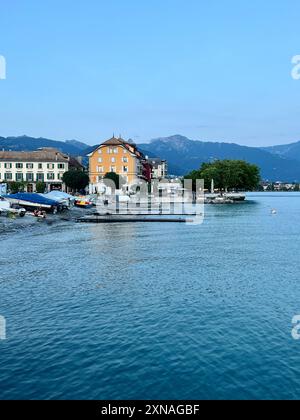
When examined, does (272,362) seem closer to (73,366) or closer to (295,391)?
(295,391)

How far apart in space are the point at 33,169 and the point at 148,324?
124 m

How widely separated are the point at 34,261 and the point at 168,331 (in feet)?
63.1

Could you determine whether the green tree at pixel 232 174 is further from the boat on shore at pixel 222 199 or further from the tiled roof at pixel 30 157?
the tiled roof at pixel 30 157

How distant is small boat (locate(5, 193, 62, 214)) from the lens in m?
81.4

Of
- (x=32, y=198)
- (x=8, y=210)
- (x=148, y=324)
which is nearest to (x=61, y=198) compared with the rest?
(x=32, y=198)

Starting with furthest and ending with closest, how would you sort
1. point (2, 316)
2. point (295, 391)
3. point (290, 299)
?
point (290, 299), point (2, 316), point (295, 391)

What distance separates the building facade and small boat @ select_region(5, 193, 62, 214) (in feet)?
181

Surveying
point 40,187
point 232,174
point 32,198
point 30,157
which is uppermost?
point 30,157

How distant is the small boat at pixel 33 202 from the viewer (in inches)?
3206

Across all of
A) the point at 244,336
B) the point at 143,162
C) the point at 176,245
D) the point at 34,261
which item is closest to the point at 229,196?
the point at 143,162

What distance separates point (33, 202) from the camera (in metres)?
82.5

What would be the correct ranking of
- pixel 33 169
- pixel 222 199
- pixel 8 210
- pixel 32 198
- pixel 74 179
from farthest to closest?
1. pixel 222 199
2. pixel 33 169
3. pixel 74 179
4. pixel 32 198
5. pixel 8 210

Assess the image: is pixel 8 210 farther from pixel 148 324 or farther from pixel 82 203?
pixel 148 324
